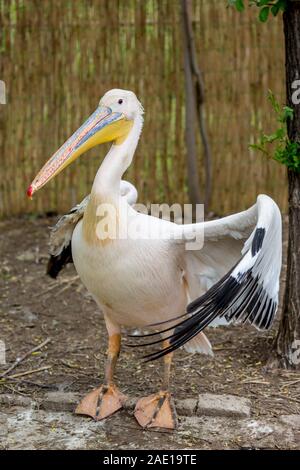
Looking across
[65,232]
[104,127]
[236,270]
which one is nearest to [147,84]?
[65,232]

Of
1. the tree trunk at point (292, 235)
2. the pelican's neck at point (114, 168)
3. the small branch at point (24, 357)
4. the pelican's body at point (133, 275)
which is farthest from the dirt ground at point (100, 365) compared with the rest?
the pelican's neck at point (114, 168)

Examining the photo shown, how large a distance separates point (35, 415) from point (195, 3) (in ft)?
12.8

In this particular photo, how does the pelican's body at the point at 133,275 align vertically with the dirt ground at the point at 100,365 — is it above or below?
above

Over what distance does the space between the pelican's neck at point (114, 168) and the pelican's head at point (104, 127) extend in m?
0.03

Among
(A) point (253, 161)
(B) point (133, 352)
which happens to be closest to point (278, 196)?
(A) point (253, 161)

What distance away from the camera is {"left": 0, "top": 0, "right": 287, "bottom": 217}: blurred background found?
6027mm

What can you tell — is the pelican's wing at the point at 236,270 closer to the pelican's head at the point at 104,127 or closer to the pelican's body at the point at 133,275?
the pelican's body at the point at 133,275

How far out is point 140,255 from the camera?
3088mm

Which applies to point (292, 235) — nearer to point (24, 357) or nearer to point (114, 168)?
point (114, 168)

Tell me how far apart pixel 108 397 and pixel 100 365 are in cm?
57

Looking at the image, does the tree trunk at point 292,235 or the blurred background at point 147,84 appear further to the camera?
the blurred background at point 147,84

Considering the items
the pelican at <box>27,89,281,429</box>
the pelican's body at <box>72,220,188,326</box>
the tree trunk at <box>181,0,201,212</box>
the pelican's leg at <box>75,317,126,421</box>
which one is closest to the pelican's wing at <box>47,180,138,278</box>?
the pelican at <box>27,89,281,429</box>

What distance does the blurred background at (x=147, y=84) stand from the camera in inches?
237

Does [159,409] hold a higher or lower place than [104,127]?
lower
